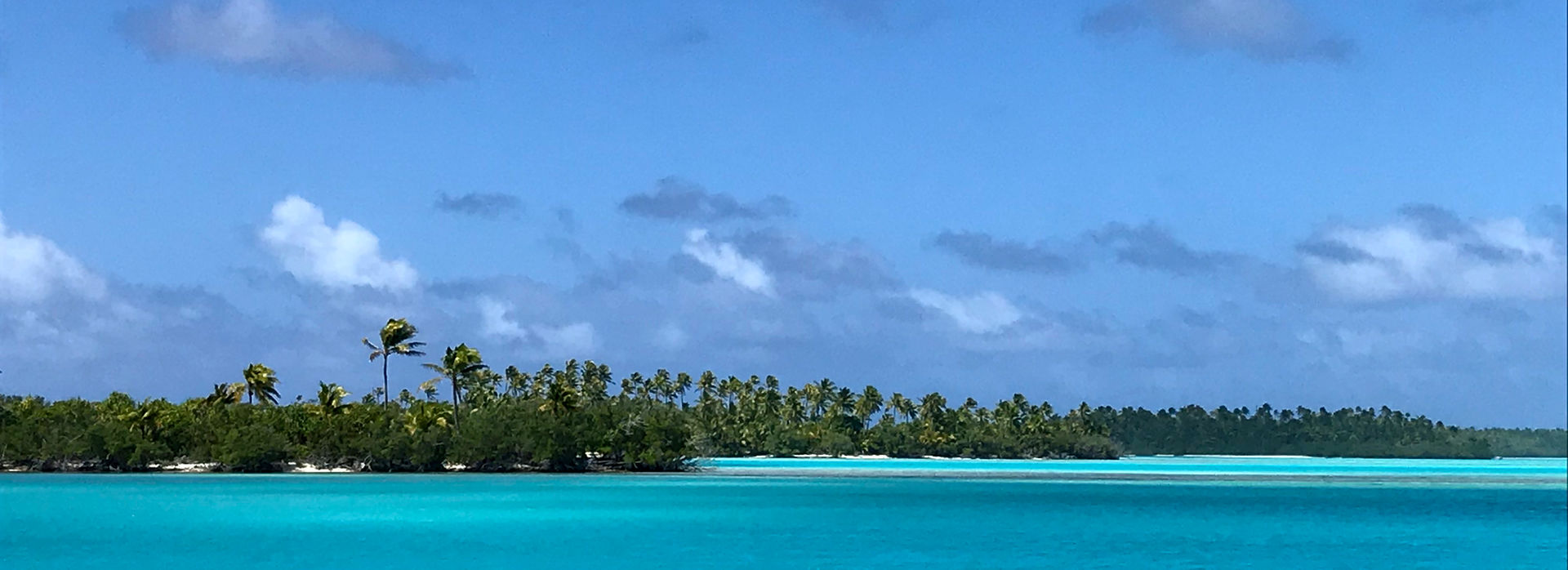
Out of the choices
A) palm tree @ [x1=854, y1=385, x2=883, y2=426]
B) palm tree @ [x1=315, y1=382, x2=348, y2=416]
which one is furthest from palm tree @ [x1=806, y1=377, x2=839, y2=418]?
palm tree @ [x1=315, y1=382, x2=348, y2=416]

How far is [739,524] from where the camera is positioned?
171 ft

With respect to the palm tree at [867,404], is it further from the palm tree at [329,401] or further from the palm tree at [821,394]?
the palm tree at [329,401]

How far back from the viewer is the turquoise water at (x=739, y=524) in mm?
40781

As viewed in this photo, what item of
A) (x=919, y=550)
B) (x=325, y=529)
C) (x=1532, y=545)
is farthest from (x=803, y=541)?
(x=1532, y=545)

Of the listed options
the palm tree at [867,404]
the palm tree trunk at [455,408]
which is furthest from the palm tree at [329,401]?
the palm tree at [867,404]

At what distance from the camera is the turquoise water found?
4078 cm

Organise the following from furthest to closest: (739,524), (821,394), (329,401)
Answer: (821,394), (329,401), (739,524)

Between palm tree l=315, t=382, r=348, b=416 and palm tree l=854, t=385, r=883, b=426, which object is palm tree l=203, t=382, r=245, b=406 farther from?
palm tree l=854, t=385, r=883, b=426

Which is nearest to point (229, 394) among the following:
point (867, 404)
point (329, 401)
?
point (329, 401)

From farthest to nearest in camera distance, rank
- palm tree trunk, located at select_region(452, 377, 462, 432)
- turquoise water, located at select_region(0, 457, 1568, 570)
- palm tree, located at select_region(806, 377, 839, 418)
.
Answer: palm tree, located at select_region(806, 377, 839, 418)
palm tree trunk, located at select_region(452, 377, 462, 432)
turquoise water, located at select_region(0, 457, 1568, 570)

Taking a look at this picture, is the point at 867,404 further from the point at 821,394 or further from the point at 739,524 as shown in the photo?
the point at 739,524

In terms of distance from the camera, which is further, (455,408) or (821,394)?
(821,394)

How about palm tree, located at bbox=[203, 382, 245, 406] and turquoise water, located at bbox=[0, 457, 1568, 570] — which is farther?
palm tree, located at bbox=[203, 382, 245, 406]

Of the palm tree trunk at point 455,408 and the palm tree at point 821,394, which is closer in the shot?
the palm tree trunk at point 455,408
